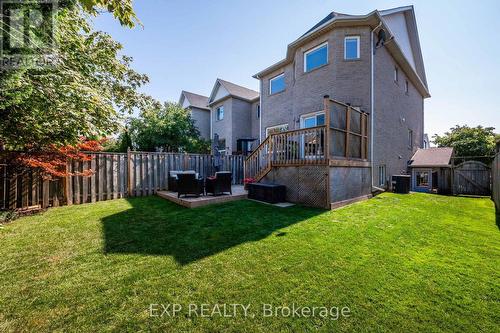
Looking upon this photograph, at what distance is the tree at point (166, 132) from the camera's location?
1656 cm

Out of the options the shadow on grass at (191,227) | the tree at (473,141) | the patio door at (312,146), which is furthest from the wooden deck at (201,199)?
the tree at (473,141)

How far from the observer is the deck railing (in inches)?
268

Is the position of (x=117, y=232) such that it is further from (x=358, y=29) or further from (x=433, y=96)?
(x=433, y=96)

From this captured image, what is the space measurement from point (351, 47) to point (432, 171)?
9015mm

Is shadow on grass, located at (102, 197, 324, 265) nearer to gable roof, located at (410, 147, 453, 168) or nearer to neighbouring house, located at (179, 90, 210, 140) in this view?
gable roof, located at (410, 147, 453, 168)

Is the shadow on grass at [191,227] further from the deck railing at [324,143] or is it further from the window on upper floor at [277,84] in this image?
the window on upper floor at [277,84]

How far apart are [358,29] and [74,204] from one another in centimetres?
1358

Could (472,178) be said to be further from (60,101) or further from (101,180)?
(101,180)

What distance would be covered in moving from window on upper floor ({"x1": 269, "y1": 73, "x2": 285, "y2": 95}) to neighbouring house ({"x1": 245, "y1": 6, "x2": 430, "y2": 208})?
0.06 metres

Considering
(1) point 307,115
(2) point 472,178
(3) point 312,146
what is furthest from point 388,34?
(2) point 472,178

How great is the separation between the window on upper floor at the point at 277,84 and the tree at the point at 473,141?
871 inches

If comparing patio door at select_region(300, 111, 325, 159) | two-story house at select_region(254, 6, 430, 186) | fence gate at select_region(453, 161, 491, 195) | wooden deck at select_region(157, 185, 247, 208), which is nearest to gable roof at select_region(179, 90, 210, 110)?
two-story house at select_region(254, 6, 430, 186)

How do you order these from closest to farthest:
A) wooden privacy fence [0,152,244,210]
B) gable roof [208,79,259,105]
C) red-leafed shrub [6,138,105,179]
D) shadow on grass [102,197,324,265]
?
shadow on grass [102,197,324,265] < red-leafed shrub [6,138,105,179] < wooden privacy fence [0,152,244,210] < gable roof [208,79,259,105]

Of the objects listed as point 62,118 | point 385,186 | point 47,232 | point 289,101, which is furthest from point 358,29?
point 47,232
